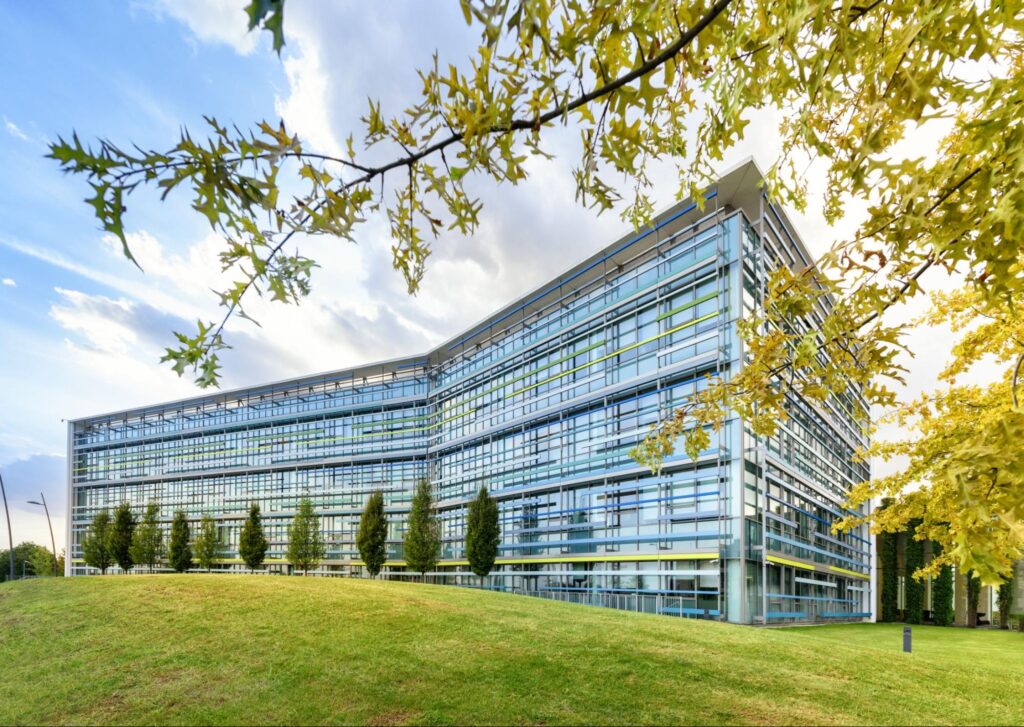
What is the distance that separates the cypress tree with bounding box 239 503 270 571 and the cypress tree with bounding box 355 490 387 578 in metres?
10.3

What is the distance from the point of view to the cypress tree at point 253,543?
144 feet

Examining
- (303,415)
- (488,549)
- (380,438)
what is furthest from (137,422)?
(488,549)

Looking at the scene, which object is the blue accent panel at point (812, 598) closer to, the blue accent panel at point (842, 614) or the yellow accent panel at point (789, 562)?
the blue accent panel at point (842, 614)

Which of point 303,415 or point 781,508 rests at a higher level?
point 303,415

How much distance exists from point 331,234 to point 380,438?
48.4 metres

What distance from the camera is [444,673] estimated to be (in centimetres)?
747

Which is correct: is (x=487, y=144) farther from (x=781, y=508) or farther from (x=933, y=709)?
(x=781, y=508)

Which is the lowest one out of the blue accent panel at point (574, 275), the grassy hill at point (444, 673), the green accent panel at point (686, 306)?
the grassy hill at point (444, 673)

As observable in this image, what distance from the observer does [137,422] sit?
66.2 meters

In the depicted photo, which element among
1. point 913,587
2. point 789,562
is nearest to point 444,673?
point 789,562

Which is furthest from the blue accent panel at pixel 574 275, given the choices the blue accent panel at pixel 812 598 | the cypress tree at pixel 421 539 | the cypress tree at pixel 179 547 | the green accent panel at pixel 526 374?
the cypress tree at pixel 179 547

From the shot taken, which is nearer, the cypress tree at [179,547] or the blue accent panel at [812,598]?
the blue accent panel at [812,598]

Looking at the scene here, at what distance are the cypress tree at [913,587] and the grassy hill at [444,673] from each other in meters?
34.7

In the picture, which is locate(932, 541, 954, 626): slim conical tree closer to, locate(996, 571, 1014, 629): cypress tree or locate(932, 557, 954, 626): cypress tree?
locate(932, 557, 954, 626): cypress tree
